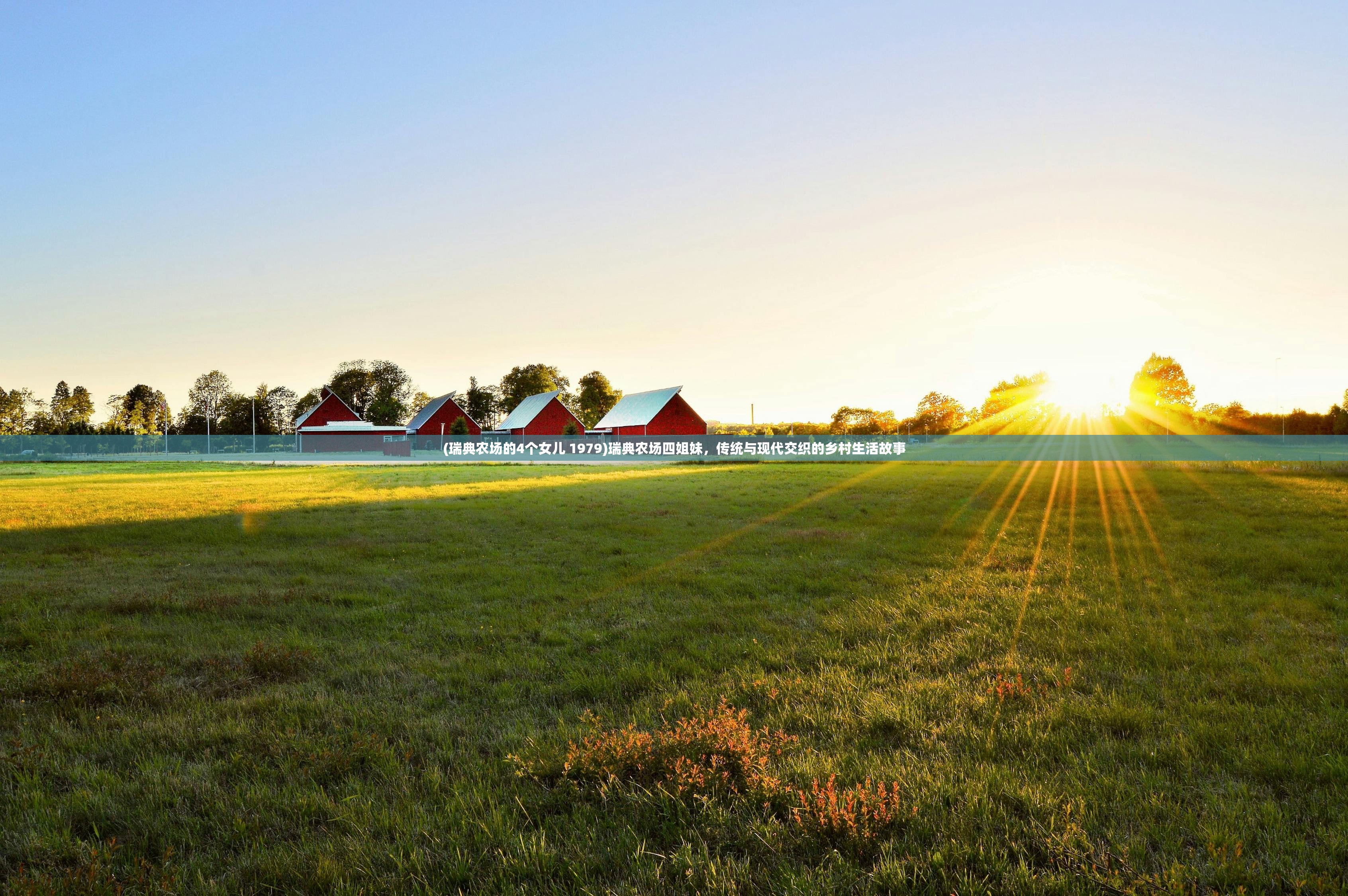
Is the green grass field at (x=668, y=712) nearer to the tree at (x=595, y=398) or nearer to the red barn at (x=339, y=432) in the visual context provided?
the red barn at (x=339, y=432)

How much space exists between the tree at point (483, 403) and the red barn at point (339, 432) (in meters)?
32.1

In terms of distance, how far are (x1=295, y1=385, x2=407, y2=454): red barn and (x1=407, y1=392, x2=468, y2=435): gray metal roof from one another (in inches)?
41.8

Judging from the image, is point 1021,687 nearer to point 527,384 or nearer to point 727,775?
point 727,775

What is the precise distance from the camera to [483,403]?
115m

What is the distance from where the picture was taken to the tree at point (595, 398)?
106625 millimetres

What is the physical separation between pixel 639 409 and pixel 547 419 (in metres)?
11.3

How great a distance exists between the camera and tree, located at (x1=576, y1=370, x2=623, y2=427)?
10662cm

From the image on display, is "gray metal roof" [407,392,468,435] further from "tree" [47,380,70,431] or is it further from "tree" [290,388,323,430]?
"tree" [47,380,70,431]

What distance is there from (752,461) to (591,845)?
44329 millimetres

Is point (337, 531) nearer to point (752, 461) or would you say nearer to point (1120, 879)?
point (1120, 879)

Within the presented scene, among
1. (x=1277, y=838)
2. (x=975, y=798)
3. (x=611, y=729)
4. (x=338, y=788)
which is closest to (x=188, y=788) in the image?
(x=338, y=788)

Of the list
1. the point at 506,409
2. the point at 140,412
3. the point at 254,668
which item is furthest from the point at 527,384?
the point at 254,668

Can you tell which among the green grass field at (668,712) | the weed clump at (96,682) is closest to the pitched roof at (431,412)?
the green grass field at (668,712)

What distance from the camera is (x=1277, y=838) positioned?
3117mm
